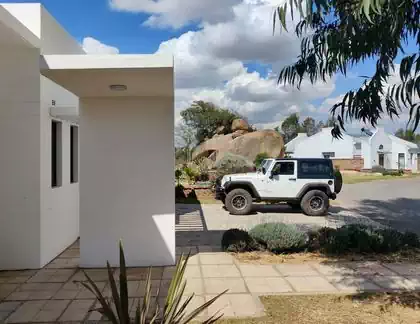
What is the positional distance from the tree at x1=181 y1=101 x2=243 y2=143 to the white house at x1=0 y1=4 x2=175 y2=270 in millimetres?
26313

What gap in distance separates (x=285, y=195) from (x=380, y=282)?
7834 mm

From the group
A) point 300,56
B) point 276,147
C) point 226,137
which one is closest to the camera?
point 300,56

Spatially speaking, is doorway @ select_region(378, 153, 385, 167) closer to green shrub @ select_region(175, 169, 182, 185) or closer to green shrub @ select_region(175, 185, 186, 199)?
green shrub @ select_region(175, 169, 182, 185)

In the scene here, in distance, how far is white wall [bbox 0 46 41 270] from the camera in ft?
20.8

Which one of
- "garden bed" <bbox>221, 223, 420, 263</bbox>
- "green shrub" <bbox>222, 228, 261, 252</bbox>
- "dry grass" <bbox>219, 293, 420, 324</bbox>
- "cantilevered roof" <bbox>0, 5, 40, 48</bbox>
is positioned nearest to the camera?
"dry grass" <bbox>219, 293, 420, 324</bbox>

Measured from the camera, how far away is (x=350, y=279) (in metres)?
5.75

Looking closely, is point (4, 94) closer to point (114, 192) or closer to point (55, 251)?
point (114, 192)

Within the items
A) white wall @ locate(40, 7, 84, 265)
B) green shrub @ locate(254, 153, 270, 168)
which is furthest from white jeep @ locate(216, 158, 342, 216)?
green shrub @ locate(254, 153, 270, 168)

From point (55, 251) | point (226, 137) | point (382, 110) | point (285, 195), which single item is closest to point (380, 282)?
point (382, 110)

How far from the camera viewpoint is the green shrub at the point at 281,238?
7.21 meters

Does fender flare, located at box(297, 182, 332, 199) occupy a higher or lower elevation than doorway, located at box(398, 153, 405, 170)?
lower

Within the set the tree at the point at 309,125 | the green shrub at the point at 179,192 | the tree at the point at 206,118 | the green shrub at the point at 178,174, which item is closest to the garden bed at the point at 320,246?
the green shrub at the point at 179,192

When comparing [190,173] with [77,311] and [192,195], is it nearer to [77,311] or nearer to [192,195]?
[192,195]

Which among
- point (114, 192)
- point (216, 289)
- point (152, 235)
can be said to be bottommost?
point (216, 289)
